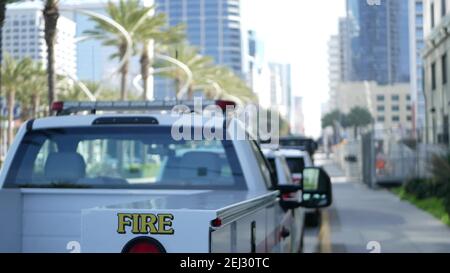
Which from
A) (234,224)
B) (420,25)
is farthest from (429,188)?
(234,224)

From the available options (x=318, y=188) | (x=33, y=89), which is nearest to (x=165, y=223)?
(x=318, y=188)

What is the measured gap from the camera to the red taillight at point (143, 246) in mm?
3025

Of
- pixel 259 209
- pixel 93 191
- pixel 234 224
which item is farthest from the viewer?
pixel 93 191

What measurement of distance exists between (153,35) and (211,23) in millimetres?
4490

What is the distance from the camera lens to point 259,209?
4309 millimetres

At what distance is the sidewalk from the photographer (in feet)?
42.3

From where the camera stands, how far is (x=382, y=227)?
16.0 m

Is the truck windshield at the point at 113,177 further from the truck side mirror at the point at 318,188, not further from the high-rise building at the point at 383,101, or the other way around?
the high-rise building at the point at 383,101

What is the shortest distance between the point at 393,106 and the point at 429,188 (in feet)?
98.7

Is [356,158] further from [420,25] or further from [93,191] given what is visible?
[93,191]

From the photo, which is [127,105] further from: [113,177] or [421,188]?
[421,188]

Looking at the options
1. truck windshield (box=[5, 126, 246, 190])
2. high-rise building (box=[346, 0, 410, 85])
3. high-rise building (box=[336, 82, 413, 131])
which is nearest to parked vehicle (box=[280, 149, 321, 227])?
high-rise building (box=[346, 0, 410, 85])

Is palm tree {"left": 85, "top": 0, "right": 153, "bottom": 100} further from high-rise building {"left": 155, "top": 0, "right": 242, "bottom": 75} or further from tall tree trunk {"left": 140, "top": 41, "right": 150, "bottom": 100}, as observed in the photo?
tall tree trunk {"left": 140, "top": 41, "right": 150, "bottom": 100}

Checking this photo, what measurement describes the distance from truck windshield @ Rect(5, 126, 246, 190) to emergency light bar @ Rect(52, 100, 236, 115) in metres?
0.30
